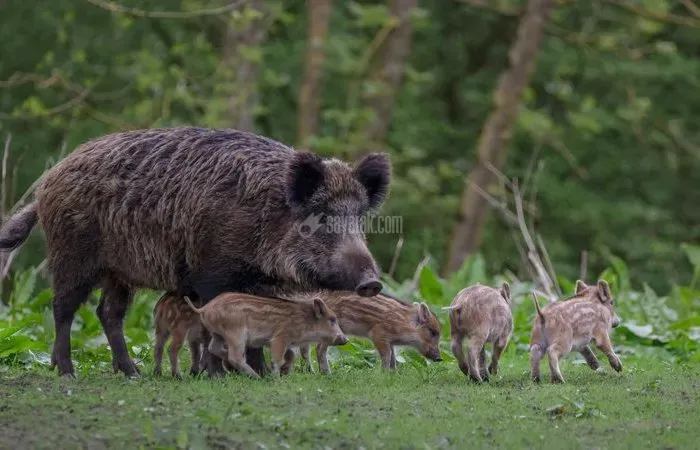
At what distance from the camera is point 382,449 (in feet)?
24.7

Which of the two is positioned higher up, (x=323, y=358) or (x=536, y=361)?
(x=536, y=361)

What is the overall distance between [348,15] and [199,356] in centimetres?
2018

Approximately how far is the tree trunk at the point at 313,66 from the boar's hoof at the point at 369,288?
13313 millimetres

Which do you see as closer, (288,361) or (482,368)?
(482,368)

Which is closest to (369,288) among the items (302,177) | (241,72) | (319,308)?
(319,308)

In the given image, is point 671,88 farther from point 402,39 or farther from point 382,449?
point 382,449

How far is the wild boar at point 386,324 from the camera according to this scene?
10.6 metres

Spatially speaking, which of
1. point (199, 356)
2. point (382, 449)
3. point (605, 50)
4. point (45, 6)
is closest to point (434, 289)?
point (199, 356)

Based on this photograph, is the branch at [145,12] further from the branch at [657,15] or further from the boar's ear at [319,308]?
the branch at [657,15]

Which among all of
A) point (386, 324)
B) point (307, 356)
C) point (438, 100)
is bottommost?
point (438, 100)

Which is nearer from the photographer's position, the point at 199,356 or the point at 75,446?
the point at 75,446

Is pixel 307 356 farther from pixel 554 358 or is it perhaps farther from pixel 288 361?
pixel 554 358

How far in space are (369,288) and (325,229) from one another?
0.75 m

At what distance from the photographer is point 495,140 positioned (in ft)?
79.6
